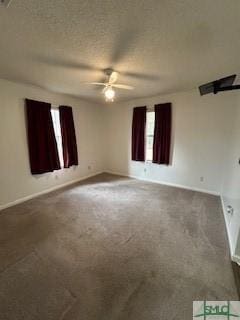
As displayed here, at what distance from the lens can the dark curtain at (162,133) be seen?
153 inches

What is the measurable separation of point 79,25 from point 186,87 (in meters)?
2.64

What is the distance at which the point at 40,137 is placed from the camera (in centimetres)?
337

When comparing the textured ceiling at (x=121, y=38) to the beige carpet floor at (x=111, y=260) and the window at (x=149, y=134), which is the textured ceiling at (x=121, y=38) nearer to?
the window at (x=149, y=134)

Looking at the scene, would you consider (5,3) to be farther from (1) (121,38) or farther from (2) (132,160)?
(2) (132,160)

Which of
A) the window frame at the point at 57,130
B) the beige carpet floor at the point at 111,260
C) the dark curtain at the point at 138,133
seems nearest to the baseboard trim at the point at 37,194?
the beige carpet floor at the point at 111,260

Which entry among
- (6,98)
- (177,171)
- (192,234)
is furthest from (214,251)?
(6,98)

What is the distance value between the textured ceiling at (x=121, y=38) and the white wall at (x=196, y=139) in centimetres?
93

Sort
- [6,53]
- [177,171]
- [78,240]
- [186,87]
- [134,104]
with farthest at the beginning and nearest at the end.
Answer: [134,104] → [177,171] → [186,87] → [78,240] → [6,53]

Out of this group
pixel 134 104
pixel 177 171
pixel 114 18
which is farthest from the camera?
pixel 134 104

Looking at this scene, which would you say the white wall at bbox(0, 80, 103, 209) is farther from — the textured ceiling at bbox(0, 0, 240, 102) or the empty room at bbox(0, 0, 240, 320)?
the textured ceiling at bbox(0, 0, 240, 102)

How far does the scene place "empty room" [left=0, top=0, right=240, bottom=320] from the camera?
1303mm

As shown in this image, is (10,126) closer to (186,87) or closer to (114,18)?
(114,18)

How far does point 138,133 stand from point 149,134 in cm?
31

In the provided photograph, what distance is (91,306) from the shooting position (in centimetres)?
130
